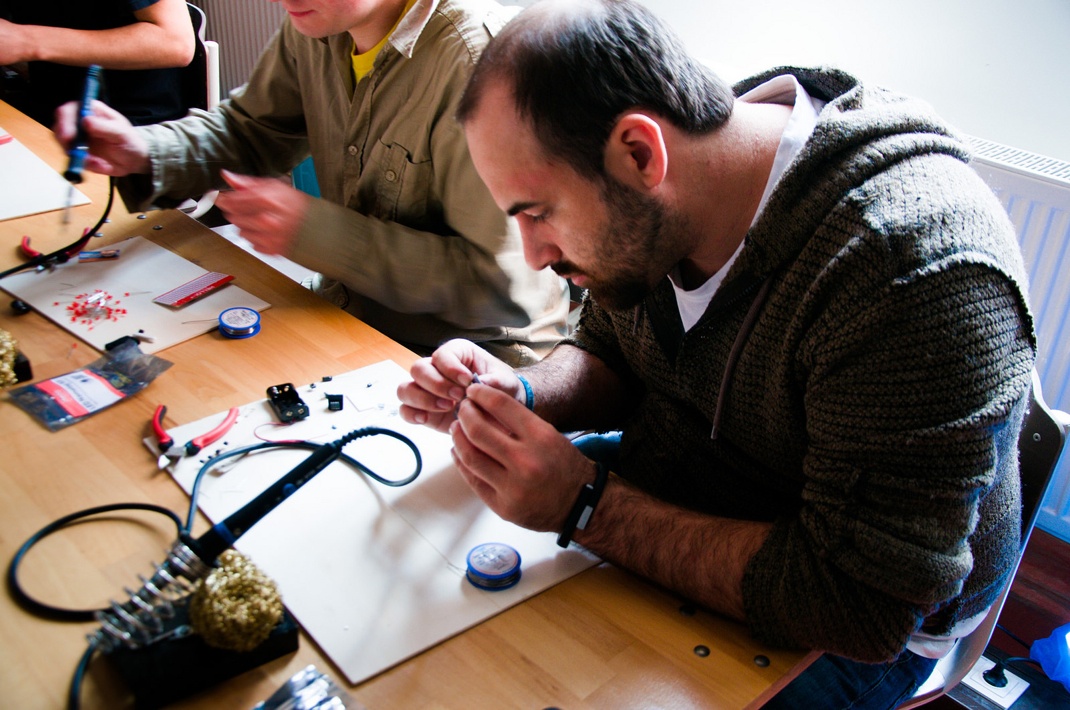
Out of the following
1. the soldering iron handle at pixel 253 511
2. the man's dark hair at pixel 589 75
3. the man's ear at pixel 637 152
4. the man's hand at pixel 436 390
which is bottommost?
the man's hand at pixel 436 390

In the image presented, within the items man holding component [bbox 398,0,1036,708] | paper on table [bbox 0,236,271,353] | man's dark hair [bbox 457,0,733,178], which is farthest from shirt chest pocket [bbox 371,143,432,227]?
man's dark hair [bbox 457,0,733,178]

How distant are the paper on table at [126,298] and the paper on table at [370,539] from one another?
0.27 m

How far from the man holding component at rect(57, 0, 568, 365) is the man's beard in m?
0.38

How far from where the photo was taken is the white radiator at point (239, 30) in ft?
13.0

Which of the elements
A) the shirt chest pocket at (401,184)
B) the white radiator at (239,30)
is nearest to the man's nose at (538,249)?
the shirt chest pocket at (401,184)

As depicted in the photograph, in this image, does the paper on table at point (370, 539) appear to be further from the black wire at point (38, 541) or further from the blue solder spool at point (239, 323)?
the blue solder spool at point (239, 323)

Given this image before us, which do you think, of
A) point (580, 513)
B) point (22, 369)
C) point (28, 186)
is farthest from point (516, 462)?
point (28, 186)

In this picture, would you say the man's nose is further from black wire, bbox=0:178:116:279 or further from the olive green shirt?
black wire, bbox=0:178:116:279

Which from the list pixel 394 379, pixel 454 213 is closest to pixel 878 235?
pixel 394 379

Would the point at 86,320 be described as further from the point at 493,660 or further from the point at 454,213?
the point at 493,660

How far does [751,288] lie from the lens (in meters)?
1.01

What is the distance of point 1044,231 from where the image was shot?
5.76 ft

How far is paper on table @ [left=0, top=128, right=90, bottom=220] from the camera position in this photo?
1.67 metres

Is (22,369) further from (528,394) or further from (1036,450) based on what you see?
(1036,450)
